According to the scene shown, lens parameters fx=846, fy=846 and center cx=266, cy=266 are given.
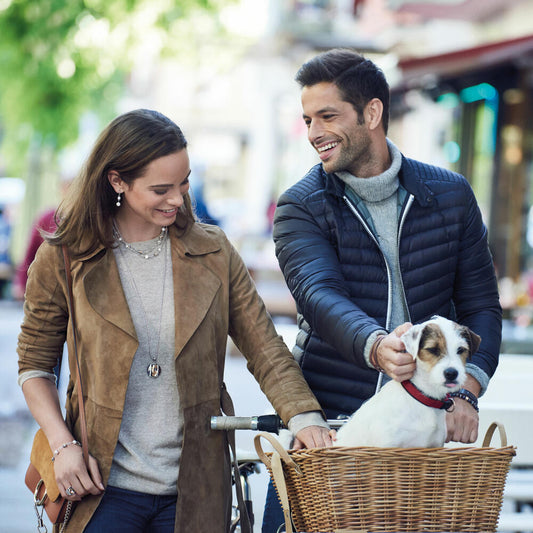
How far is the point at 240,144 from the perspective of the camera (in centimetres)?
4966

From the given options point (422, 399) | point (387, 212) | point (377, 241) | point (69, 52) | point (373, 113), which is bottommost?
point (422, 399)

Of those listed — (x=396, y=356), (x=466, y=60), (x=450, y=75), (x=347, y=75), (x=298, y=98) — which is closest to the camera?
(x=396, y=356)

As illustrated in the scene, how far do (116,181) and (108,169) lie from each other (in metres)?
0.05

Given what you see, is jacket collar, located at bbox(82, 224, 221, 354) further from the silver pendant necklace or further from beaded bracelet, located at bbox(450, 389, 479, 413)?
beaded bracelet, located at bbox(450, 389, 479, 413)

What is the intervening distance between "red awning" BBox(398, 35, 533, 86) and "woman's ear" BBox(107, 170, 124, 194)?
7.66m

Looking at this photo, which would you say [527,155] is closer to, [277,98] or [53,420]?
[53,420]

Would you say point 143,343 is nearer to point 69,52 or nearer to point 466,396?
point 466,396

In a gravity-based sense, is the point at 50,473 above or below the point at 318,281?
below

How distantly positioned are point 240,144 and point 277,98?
67.9ft

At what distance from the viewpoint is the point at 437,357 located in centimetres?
245

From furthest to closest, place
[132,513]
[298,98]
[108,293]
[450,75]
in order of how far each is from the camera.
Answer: [450,75], [298,98], [108,293], [132,513]

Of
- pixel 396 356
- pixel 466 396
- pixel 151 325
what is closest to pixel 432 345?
pixel 396 356

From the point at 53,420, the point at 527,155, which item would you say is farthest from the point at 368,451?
the point at 527,155

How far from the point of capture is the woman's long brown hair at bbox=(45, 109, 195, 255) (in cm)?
268
